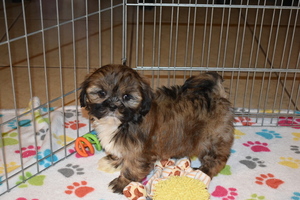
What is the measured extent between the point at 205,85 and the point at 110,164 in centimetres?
75

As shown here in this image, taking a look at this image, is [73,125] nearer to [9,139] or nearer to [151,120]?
[9,139]

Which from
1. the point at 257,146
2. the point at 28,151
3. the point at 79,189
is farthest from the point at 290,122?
the point at 28,151

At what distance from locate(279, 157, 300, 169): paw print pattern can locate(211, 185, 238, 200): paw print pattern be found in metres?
0.46

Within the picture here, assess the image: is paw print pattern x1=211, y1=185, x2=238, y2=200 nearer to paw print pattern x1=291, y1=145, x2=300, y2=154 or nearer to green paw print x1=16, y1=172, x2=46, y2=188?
paw print pattern x1=291, y1=145, x2=300, y2=154

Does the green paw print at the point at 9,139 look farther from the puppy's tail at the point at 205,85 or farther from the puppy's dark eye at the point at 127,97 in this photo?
the puppy's tail at the point at 205,85

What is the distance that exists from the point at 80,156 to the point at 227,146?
92 centimetres

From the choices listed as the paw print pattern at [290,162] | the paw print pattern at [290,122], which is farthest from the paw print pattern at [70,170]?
the paw print pattern at [290,122]

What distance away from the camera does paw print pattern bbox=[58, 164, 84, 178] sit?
2.40 meters

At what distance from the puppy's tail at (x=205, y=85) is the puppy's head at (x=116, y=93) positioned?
38cm

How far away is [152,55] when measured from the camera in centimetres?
414

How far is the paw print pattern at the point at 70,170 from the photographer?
2.40 metres

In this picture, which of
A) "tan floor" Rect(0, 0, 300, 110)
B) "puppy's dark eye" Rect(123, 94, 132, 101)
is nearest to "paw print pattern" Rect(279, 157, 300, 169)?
"tan floor" Rect(0, 0, 300, 110)

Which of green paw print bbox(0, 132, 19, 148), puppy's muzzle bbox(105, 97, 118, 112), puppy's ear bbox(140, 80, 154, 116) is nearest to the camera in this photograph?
puppy's muzzle bbox(105, 97, 118, 112)

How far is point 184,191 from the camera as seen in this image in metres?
2.03
